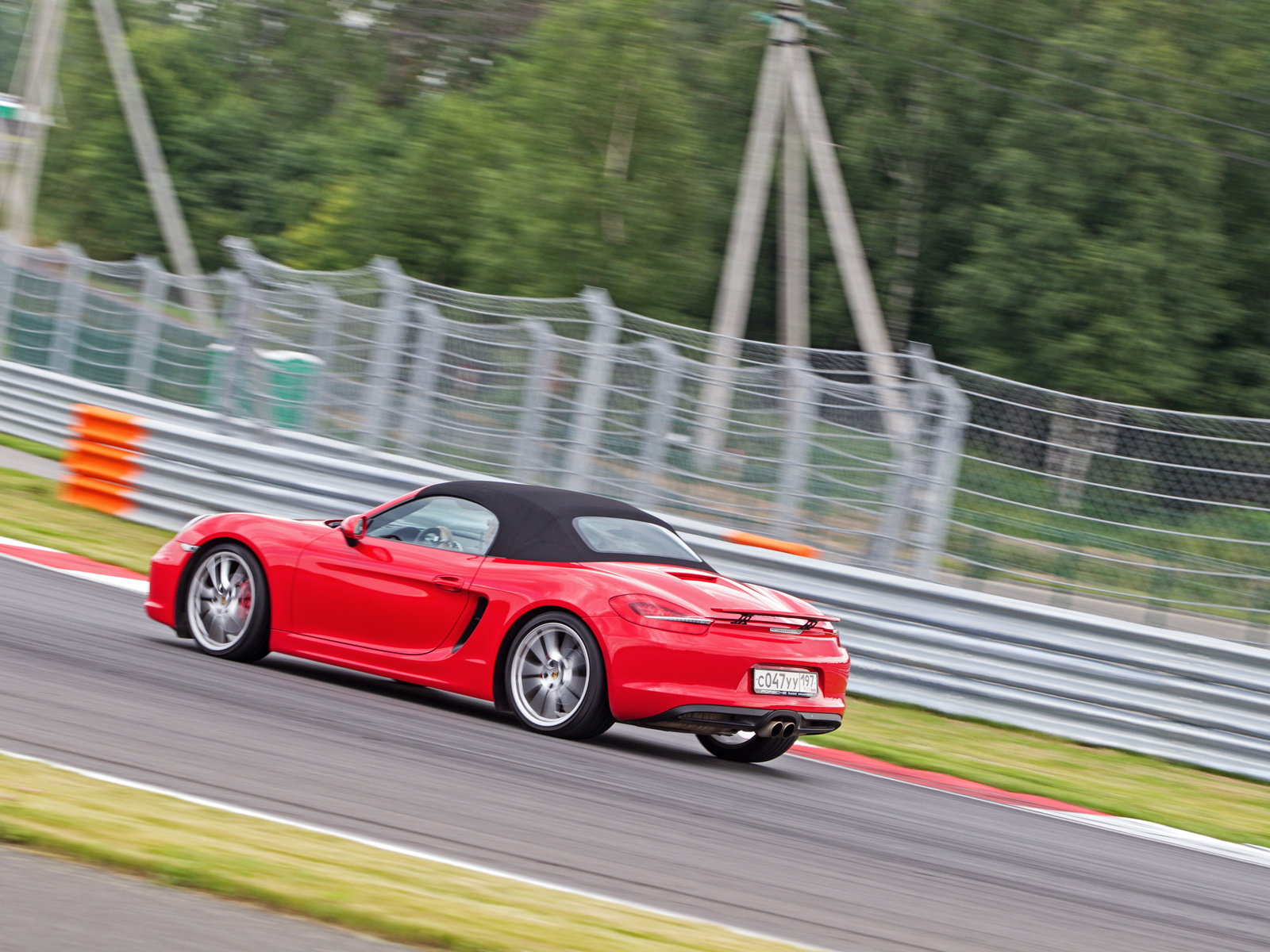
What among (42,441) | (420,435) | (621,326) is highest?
(621,326)

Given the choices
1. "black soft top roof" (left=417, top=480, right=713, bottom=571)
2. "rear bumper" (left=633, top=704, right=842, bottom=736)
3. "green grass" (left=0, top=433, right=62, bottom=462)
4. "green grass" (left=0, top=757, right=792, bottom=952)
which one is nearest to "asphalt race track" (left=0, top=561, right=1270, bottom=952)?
"rear bumper" (left=633, top=704, right=842, bottom=736)

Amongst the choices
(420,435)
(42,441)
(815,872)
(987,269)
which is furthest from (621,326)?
(987,269)

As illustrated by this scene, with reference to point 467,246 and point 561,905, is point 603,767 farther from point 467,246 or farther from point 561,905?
point 467,246

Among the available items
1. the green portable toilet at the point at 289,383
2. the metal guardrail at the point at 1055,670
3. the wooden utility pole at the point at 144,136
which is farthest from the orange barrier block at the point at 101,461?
the wooden utility pole at the point at 144,136

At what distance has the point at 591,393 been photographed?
1288 centimetres

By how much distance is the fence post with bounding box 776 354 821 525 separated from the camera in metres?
11.8

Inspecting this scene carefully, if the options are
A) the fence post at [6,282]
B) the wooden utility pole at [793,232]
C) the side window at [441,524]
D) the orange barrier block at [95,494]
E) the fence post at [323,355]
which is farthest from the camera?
the wooden utility pole at [793,232]

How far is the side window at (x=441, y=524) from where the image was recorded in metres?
8.21

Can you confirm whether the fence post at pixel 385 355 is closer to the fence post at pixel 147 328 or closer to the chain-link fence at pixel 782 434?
the chain-link fence at pixel 782 434

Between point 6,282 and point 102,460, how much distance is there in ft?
24.6

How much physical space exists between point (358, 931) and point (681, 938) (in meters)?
0.89

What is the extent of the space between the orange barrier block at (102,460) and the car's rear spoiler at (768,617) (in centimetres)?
902

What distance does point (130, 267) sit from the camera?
739 inches

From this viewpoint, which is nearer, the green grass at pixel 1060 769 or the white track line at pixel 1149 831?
the white track line at pixel 1149 831
